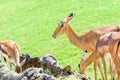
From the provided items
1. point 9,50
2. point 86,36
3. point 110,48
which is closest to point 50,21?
point 9,50

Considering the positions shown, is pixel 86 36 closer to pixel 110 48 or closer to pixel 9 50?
pixel 9 50

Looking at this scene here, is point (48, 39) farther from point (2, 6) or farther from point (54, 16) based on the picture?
point (2, 6)

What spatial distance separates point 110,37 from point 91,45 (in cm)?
235

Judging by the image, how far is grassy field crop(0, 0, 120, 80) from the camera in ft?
46.9

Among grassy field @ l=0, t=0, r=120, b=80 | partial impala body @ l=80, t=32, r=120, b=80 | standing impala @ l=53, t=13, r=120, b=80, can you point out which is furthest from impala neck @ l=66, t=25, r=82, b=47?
partial impala body @ l=80, t=32, r=120, b=80

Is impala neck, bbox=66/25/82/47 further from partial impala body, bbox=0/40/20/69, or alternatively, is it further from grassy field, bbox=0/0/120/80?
grassy field, bbox=0/0/120/80

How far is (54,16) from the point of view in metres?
18.2

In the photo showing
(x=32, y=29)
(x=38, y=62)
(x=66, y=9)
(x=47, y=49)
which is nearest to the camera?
(x=38, y=62)

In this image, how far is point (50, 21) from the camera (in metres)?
17.6

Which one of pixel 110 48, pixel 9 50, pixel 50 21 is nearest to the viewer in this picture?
pixel 110 48

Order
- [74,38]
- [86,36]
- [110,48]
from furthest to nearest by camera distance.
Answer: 1. [74,38]
2. [86,36]
3. [110,48]

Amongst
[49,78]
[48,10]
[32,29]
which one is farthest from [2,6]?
[49,78]

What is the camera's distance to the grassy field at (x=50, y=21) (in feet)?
46.9

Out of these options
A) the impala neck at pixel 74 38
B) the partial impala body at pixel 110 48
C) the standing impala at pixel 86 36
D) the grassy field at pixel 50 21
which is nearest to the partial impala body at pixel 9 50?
the standing impala at pixel 86 36
